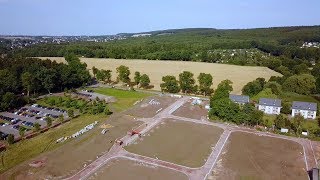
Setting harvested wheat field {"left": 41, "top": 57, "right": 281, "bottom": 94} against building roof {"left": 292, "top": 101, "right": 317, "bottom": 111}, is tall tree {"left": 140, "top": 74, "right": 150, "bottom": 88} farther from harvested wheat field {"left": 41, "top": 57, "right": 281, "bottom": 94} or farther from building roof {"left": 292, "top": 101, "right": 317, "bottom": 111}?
building roof {"left": 292, "top": 101, "right": 317, "bottom": 111}

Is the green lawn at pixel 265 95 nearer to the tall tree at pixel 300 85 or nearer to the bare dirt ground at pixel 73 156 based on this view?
the tall tree at pixel 300 85

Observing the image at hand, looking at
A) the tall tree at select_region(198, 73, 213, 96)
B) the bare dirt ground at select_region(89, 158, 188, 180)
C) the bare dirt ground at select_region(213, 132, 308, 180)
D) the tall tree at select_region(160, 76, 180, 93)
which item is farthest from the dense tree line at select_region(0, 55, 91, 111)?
the bare dirt ground at select_region(213, 132, 308, 180)

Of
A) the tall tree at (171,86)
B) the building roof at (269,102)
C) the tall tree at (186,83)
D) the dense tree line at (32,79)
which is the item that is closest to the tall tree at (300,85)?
the building roof at (269,102)

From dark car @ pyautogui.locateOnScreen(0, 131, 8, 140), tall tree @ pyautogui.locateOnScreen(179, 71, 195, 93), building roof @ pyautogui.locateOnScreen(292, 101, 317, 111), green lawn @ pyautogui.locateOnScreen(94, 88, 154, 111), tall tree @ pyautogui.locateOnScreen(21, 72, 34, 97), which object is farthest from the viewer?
tall tree @ pyautogui.locateOnScreen(179, 71, 195, 93)

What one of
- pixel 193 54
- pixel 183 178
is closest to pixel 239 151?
pixel 183 178

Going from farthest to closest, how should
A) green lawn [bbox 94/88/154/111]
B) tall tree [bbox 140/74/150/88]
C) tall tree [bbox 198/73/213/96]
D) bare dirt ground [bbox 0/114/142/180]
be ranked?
tall tree [bbox 140/74/150/88] < tall tree [bbox 198/73/213/96] < green lawn [bbox 94/88/154/111] < bare dirt ground [bbox 0/114/142/180]

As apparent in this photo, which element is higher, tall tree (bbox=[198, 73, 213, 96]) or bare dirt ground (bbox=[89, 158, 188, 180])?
tall tree (bbox=[198, 73, 213, 96])

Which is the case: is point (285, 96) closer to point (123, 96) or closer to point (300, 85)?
point (300, 85)
